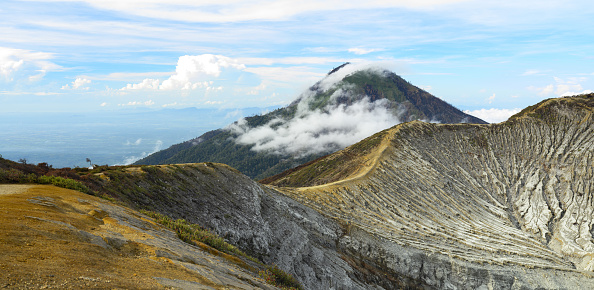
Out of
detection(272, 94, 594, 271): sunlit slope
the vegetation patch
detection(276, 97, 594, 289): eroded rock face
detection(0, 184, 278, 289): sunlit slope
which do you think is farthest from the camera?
detection(272, 94, 594, 271): sunlit slope

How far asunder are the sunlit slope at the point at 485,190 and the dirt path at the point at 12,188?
45601 mm

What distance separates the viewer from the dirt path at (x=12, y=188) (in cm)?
1932

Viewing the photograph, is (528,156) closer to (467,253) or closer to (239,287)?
(467,253)

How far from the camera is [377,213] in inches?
2712

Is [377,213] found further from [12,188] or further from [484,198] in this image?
[12,188]

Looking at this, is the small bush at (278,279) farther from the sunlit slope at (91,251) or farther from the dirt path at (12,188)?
the dirt path at (12,188)

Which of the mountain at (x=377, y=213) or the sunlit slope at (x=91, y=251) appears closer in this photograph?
the sunlit slope at (x=91, y=251)

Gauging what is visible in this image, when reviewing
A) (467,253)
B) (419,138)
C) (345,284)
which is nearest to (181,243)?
(345,284)

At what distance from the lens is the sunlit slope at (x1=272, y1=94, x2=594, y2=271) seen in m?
65.4

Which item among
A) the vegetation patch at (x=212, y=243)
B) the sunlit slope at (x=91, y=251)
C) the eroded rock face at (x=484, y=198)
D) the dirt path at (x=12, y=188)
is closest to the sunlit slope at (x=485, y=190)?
the eroded rock face at (x=484, y=198)

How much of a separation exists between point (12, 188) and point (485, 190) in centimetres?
10659

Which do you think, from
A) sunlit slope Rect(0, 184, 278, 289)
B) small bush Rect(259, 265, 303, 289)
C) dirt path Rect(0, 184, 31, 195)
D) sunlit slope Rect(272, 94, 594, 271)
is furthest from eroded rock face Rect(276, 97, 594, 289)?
dirt path Rect(0, 184, 31, 195)

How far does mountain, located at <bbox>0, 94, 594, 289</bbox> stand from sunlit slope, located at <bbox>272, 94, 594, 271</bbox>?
1.39ft

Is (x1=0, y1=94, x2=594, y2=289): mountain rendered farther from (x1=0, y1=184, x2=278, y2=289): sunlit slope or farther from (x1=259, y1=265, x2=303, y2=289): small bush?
(x1=259, y1=265, x2=303, y2=289): small bush
